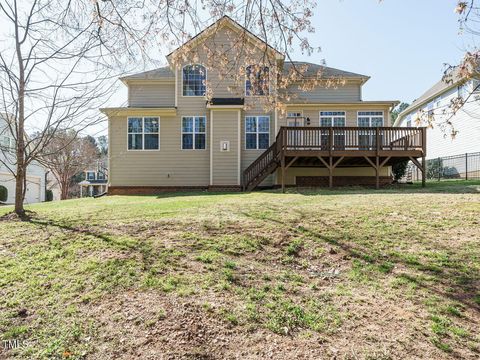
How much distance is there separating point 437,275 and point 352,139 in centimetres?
1031

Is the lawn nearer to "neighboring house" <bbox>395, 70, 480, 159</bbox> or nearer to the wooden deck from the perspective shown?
the wooden deck

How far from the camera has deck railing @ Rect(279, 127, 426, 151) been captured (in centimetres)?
1395

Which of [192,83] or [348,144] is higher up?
[192,83]

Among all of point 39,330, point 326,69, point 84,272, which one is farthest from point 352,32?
point 326,69

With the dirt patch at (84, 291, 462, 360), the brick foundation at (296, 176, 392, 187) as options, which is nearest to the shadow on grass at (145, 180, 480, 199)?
the brick foundation at (296, 176, 392, 187)

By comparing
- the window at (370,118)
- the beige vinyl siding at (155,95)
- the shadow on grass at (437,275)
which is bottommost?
the shadow on grass at (437,275)

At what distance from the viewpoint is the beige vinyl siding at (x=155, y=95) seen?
17.5m

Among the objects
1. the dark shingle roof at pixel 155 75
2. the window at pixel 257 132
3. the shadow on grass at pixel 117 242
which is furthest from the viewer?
the dark shingle roof at pixel 155 75

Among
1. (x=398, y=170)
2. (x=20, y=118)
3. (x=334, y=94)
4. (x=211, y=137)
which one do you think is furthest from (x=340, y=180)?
(x=20, y=118)

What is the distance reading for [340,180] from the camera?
55.0 feet

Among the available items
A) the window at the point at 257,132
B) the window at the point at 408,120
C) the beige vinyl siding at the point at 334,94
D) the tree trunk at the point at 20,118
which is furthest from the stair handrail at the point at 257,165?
the window at the point at 408,120

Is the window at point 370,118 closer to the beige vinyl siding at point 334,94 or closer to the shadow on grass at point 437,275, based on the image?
the beige vinyl siding at point 334,94

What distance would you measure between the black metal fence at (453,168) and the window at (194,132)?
42.8 ft

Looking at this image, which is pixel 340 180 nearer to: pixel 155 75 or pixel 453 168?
pixel 453 168
